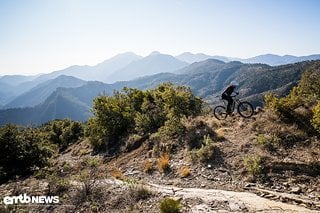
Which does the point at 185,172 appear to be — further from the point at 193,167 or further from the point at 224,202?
the point at 224,202

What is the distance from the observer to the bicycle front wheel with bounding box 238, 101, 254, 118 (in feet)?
61.8

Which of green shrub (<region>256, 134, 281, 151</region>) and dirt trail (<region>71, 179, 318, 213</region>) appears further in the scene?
green shrub (<region>256, 134, 281, 151</region>)

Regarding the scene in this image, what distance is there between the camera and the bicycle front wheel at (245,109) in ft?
61.8

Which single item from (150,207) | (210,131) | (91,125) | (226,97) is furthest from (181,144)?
(91,125)

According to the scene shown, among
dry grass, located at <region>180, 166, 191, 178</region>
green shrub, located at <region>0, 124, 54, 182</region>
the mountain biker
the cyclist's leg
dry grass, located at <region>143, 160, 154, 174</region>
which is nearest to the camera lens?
dry grass, located at <region>180, 166, 191, 178</region>

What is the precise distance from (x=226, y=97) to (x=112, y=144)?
12.4m

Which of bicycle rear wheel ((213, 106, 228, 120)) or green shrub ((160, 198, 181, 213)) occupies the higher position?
bicycle rear wheel ((213, 106, 228, 120))

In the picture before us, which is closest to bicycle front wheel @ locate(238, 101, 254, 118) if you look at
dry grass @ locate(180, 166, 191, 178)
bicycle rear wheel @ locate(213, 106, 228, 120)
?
bicycle rear wheel @ locate(213, 106, 228, 120)

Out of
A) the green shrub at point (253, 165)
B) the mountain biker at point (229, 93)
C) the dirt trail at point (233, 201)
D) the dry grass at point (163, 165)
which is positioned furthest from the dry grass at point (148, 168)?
the mountain biker at point (229, 93)

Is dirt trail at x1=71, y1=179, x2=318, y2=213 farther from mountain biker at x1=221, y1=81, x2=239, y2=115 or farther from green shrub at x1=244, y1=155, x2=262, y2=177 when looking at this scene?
mountain biker at x1=221, y1=81, x2=239, y2=115

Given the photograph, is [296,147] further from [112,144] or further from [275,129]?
[112,144]

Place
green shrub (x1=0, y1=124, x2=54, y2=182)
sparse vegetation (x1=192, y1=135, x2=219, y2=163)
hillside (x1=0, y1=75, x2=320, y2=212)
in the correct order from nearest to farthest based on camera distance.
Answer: hillside (x1=0, y1=75, x2=320, y2=212)
sparse vegetation (x1=192, y1=135, x2=219, y2=163)
green shrub (x1=0, y1=124, x2=54, y2=182)

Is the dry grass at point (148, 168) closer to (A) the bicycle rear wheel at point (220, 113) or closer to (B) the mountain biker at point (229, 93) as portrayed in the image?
(A) the bicycle rear wheel at point (220, 113)

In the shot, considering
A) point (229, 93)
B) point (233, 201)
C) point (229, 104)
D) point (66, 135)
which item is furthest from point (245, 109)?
point (66, 135)
